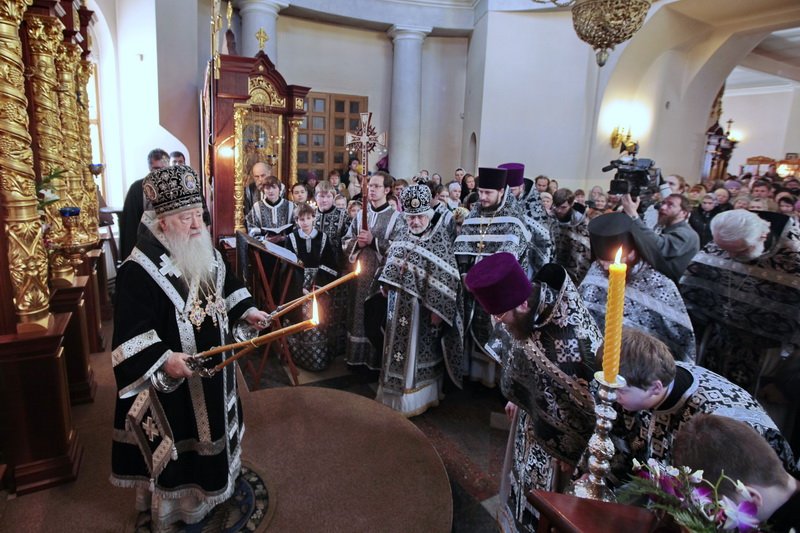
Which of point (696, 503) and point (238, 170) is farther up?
point (238, 170)

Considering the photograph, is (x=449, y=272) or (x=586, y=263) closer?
(x=449, y=272)

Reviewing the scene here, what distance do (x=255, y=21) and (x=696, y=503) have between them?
10481mm

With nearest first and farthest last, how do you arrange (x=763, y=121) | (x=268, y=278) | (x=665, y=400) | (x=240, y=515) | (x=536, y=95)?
(x=665, y=400) → (x=240, y=515) → (x=268, y=278) → (x=536, y=95) → (x=763, y=121)

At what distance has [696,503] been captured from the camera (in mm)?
873

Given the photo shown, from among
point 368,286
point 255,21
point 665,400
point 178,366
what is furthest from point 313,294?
point 255,21

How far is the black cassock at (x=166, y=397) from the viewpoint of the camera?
6.72 ft

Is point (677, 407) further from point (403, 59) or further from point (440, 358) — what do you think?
point (403, 59)

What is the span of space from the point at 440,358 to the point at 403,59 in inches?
362

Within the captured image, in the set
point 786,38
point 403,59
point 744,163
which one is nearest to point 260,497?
point 403,59

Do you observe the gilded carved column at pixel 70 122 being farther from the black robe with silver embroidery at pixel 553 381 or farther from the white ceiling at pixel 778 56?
the white ceiling at pixel 778 56

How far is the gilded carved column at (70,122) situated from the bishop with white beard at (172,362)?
2.44 meters

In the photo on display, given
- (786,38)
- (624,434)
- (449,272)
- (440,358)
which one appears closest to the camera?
(624,434)

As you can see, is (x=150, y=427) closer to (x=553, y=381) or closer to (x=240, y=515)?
(x=240, y=515)

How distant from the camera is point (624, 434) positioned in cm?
169
